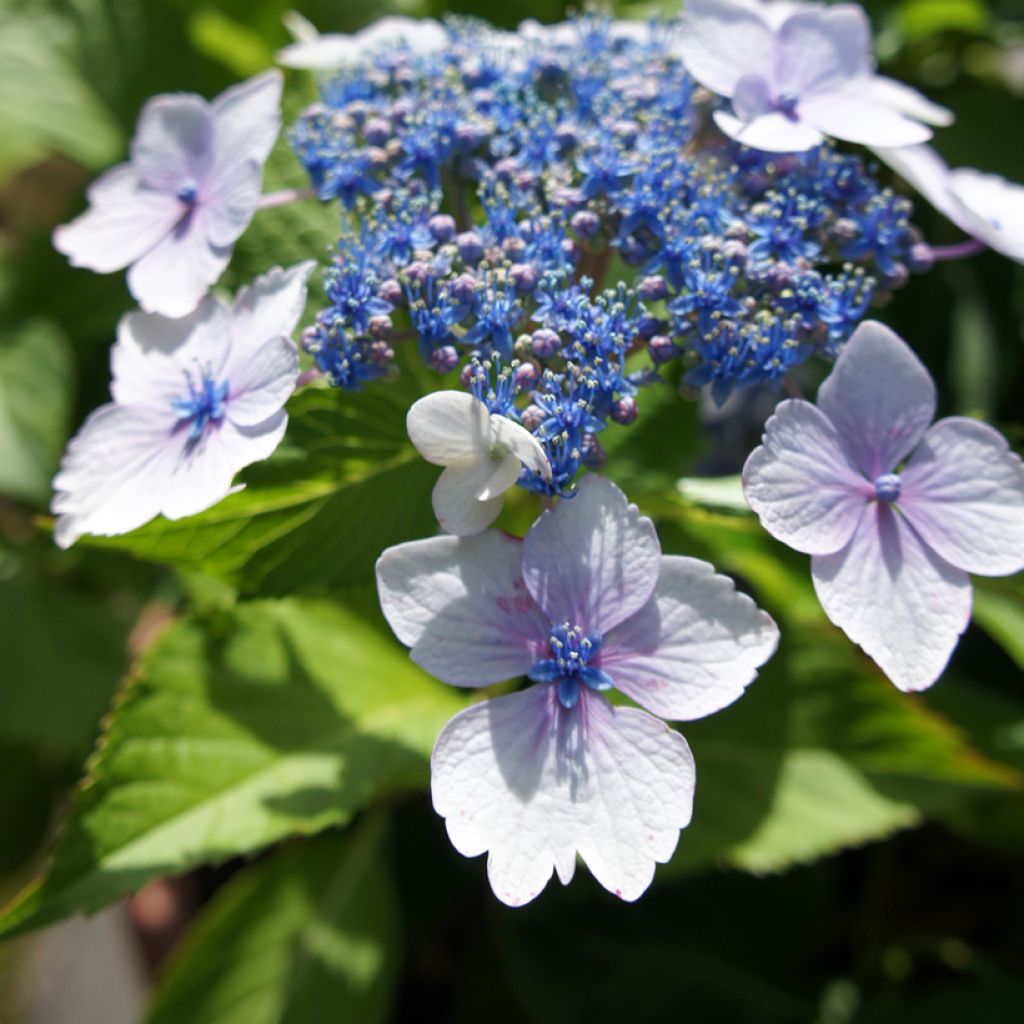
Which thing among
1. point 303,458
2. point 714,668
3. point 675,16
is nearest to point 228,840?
point 303,458

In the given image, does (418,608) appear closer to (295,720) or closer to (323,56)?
(295,720)

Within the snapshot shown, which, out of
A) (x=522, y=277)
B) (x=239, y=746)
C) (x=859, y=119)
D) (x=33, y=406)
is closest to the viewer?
(x=522, y=277)

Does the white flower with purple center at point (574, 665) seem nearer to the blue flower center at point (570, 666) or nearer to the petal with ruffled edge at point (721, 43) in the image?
the blue flower center at point (570, 666)

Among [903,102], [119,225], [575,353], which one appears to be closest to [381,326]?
[575,353]

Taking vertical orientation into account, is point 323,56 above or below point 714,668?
above

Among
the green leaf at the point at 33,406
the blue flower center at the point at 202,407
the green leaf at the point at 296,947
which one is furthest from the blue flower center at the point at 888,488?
the green leaf at the point at 33,406

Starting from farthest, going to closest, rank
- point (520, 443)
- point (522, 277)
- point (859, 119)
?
point (859, 119)
point (522, 277)
point (520, 443)

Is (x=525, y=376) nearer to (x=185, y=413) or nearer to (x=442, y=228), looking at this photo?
(x=442, y=228)
